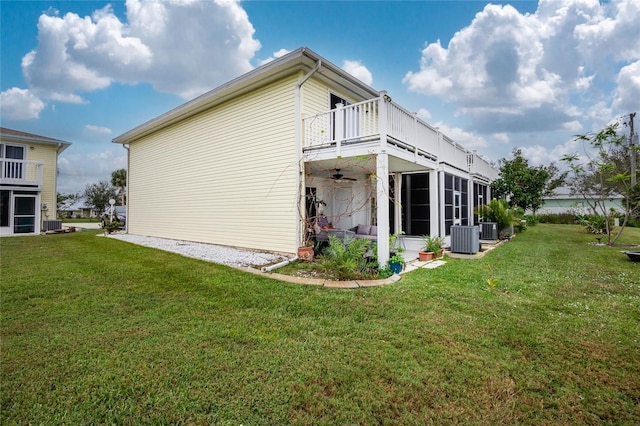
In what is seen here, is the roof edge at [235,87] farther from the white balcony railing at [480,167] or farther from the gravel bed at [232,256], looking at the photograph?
the white balcony railing at [480,167]

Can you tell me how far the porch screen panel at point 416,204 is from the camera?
10.3 meters

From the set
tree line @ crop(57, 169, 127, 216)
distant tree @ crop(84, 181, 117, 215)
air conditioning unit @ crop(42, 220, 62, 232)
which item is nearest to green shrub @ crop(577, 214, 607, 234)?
air conditioning unit @ crop(42, 220, 62, 232)

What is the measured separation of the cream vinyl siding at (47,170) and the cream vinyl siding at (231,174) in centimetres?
884

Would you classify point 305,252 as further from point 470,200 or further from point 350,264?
point 470,200

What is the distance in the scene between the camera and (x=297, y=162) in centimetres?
804

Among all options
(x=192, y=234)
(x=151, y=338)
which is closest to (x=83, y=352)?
(x=151, y=338)

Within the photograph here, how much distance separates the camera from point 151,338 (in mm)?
3301

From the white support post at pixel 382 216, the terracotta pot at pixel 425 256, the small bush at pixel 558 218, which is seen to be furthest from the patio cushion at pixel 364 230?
the small bush at pixel 558 218

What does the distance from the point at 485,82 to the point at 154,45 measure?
13.3 metres

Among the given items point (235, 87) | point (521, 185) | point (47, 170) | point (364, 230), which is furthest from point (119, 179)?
point (521, 185)

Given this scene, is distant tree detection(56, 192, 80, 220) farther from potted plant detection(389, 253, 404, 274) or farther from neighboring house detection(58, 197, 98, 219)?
potted plant detection(389, 253, 404, 274)

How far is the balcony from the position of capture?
22.1 feet

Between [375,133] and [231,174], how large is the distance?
17.7 feet

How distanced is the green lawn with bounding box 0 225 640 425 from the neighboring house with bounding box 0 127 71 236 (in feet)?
48.7
